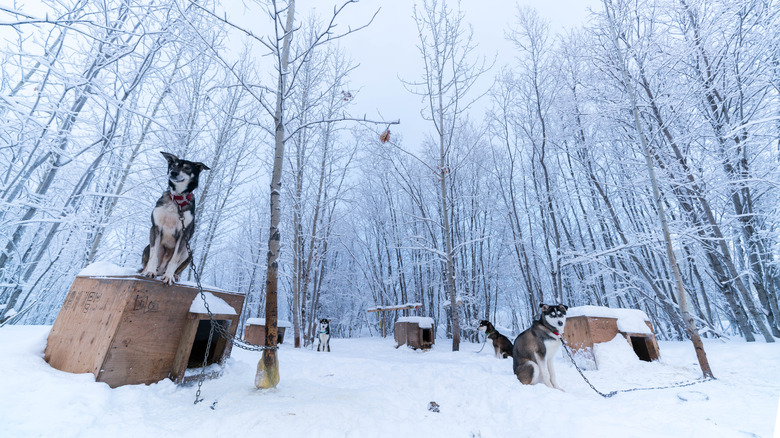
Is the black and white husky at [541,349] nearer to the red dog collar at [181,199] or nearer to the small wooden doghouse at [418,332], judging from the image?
the red dog collar at [181,199]

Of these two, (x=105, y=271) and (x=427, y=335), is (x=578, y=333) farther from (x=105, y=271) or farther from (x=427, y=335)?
(x=105, y=271)

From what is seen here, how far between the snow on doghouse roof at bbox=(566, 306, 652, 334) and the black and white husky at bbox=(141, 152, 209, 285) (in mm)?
6698

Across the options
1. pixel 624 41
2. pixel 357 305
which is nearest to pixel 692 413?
pixel 624 41

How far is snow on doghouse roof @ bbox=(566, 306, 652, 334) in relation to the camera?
5723mm

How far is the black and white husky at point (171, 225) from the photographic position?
3213 millimetres

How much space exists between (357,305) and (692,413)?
21061mm

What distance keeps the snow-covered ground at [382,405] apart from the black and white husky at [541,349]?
277 mm

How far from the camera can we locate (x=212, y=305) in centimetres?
353

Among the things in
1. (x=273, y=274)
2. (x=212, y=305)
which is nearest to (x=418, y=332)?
(x=273, y=274)

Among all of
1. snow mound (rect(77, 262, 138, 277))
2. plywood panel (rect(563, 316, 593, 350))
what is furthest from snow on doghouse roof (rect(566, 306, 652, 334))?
snow mound (rect(77, 262, 138, 277))

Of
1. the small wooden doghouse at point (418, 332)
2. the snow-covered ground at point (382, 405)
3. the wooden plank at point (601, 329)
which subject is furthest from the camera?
the small wooden doghouse at point (418, 332)

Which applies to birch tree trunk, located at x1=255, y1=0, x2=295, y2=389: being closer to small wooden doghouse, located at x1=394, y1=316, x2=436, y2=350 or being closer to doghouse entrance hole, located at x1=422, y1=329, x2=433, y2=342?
small wooden doghouse, located at x1=394, y1=316, x2=436, y2=350

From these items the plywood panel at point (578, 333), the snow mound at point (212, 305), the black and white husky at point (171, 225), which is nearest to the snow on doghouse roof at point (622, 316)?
the plywood panel at point (578, 333)

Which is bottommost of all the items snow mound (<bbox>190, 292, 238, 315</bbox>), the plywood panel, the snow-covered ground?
the snow-covered ground
